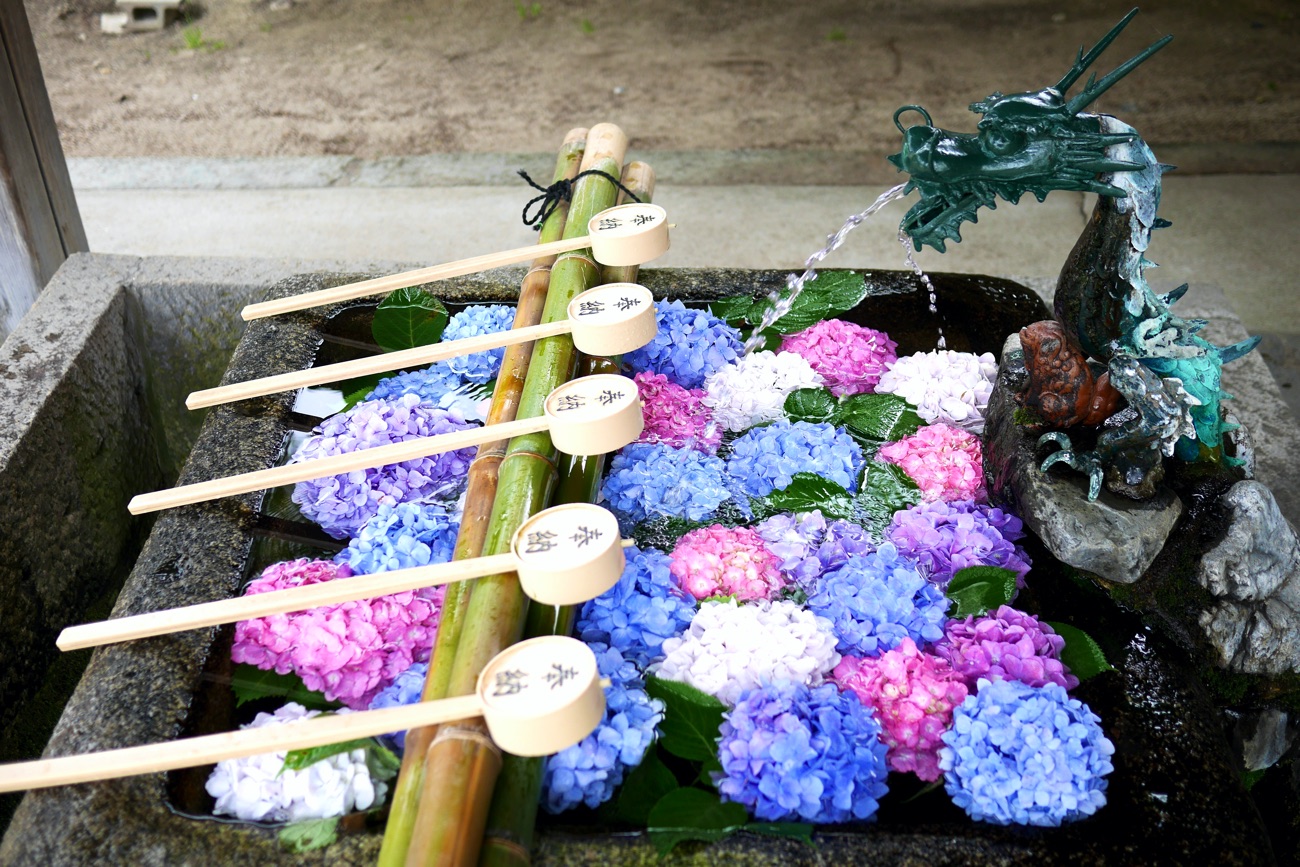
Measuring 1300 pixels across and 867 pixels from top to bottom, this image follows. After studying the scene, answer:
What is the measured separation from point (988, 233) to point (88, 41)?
19.9 ft

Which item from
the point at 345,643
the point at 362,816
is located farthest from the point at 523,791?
the point at 345,643

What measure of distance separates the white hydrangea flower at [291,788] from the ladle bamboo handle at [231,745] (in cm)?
13

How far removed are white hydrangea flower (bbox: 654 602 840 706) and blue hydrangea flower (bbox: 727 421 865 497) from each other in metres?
0.41

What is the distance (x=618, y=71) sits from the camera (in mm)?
6383

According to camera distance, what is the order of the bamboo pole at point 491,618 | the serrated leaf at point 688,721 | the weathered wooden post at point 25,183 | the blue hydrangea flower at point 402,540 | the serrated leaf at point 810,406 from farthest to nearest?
the weathered wooden post at point 25,183
the serrated leaf at point 810,406
the blue hydrangea flower at point 402,540
the serrated leaf at point 688,721
the bamboo pole at point 491,618

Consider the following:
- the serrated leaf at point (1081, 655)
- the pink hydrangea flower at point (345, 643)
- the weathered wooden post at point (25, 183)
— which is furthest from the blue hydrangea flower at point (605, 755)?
the weathered wooden post at point (25, 183)

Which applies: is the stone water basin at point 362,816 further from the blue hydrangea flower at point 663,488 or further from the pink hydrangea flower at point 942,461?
the blue hydrangea flower at point 663,488

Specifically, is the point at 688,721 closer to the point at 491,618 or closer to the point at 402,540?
the point at 491,618

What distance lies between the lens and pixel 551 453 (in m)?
1.90

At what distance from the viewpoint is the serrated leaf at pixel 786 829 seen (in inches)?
54.9

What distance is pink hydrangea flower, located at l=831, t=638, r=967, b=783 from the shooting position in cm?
157

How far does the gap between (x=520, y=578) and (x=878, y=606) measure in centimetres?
63

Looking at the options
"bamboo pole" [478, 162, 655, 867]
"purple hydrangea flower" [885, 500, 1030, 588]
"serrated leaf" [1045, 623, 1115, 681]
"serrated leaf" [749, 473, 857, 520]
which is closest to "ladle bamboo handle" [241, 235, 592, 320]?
"bamboo pole" [478, 162, 655, 867]

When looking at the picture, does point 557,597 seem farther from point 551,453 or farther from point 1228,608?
point 1228,608
